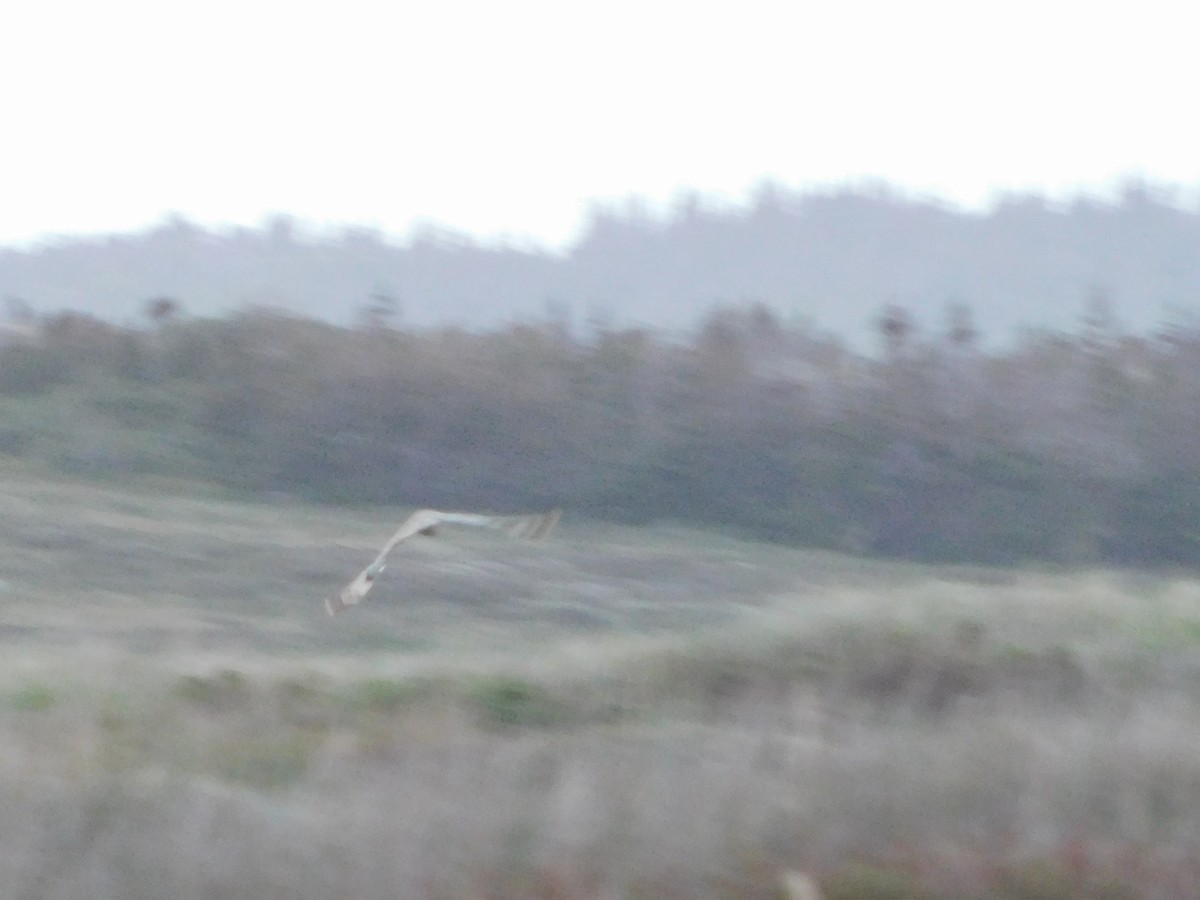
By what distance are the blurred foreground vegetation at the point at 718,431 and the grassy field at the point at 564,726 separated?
3960 millimetres

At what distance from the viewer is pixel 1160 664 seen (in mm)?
11797

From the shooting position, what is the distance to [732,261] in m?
61.5

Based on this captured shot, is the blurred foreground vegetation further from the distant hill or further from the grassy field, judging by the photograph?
the distant hill

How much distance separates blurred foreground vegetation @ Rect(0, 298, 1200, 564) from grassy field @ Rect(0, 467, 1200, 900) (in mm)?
3960

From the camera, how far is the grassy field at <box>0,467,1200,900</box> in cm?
670

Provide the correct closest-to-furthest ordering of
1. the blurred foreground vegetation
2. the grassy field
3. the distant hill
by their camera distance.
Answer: the grassy field < the blurred foreground vegetation < the distant hill

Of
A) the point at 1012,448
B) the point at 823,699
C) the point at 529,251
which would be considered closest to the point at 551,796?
the point at 823,699

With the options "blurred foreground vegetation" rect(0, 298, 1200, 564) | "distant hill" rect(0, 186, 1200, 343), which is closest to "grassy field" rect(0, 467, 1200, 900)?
"blurred foreground vegetation" rect(0, 298, 1200, 564)

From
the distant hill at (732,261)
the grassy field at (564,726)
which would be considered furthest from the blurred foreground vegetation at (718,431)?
the distant hill at (732,261)

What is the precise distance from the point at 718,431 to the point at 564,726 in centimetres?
1281

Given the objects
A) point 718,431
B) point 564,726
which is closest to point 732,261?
point 718,431

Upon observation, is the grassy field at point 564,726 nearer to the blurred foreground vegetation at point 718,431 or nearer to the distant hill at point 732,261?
the blurred foreground vegetation at point 718,431

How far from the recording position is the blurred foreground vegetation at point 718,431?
22.4 m

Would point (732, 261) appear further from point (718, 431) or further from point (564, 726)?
point (564, 726)
